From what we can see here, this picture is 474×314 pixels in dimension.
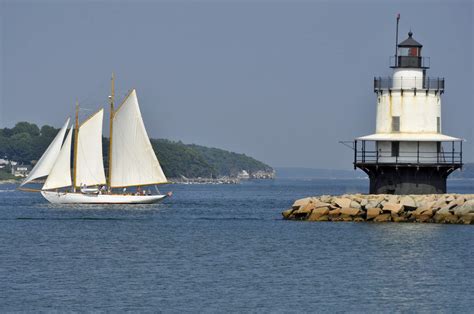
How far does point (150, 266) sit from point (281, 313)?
10817 millimetres

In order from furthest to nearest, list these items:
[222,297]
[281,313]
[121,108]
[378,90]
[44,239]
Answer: [121,108], [378,90], [44,239], [222,297], [281,313]

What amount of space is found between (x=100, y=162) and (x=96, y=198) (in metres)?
2.80

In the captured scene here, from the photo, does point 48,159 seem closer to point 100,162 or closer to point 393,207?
point 100,162

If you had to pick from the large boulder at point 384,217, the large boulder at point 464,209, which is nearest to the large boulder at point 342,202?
the large boulder at point 384,217

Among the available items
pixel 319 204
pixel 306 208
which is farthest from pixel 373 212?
pixel 306 208

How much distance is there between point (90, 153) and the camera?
91000 mm

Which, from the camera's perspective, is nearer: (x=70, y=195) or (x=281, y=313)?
(x=281, y=313)

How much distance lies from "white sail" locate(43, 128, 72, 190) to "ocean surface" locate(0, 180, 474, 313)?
75.3 ft

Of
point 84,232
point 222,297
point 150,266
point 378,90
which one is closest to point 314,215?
point 378,90

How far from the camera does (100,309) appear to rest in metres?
35.1

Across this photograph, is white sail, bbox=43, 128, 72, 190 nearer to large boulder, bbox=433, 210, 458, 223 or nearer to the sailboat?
the sailboat

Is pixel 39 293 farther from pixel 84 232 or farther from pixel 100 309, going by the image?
pixel 84 232

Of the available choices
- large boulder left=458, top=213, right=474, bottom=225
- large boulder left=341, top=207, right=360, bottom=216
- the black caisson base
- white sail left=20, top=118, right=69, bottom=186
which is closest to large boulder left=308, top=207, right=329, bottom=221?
large boulder left=341, top=207, right=360, bottom=216

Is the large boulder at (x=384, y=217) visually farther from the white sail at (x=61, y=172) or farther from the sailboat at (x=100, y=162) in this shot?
the white sail at (x=61, y=172)
